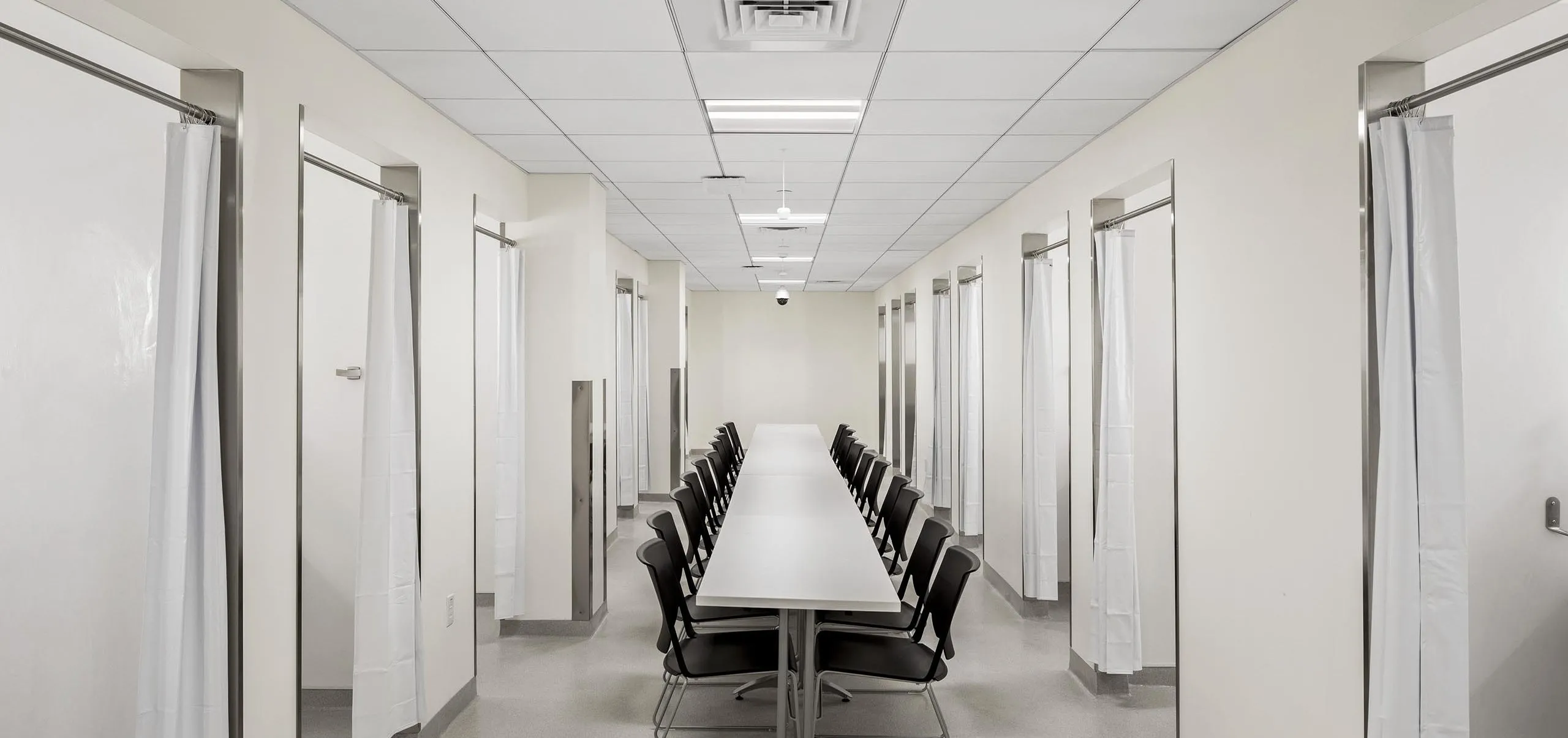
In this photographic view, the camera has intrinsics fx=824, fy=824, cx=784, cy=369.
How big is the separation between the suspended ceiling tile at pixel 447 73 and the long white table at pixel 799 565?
2.07 metres

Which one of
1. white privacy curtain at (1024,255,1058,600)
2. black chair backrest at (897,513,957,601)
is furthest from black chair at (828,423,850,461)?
black chair backrest at (897,513,957,601)

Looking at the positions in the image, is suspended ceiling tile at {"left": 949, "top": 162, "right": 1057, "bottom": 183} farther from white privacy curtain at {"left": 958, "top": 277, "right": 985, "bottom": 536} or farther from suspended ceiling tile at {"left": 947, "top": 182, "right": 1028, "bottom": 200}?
white privacy curtain at {"left": 958, "top": 277, "right": 985, "bottom": 536}

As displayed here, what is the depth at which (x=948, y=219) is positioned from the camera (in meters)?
6.36

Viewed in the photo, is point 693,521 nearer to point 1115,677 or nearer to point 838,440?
point 1115,677

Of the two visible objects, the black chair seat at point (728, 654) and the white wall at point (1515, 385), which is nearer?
the white wall at point (1515, 385)

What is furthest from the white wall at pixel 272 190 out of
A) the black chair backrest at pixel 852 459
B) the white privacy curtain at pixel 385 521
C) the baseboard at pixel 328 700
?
the black chair backrest at pixel 852 459

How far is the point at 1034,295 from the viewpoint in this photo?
511cm

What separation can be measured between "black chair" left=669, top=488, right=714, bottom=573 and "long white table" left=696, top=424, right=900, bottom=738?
0.22 m

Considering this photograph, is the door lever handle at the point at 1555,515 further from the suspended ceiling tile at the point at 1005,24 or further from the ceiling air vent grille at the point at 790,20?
the ceiling air vent grille at the point at 790,20

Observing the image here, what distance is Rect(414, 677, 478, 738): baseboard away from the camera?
11.4 feet

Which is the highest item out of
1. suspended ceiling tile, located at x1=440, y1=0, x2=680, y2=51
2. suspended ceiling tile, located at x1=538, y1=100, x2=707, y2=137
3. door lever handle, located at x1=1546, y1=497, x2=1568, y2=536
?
suspended ceiling tile, located at x1=538, y1=100, x2=707, y2=137

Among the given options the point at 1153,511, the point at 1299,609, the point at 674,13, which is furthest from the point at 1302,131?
the point at 1153,511

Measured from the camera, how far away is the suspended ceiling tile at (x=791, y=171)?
14.7 feet

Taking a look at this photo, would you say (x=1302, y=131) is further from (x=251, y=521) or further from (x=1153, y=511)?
(x=251, y=521)
